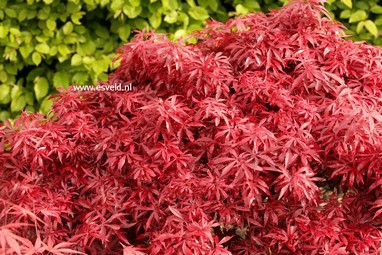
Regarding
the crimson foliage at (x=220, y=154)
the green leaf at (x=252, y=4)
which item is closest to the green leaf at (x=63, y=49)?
the green leaf at (x=252, y=4)

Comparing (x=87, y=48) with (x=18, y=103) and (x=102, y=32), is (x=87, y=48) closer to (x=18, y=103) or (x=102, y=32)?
(x=102, y=32)

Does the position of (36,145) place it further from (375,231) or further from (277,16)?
(375,231)

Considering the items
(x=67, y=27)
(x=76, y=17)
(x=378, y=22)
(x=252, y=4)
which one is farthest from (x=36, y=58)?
(x=378, y=22)

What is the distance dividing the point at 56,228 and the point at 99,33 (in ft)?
8.59

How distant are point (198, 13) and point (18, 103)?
5.41ft

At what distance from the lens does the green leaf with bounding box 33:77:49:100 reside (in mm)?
4590

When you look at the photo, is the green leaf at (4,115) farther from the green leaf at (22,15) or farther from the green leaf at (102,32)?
the green leaf at (102,32)

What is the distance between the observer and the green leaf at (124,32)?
177 inches

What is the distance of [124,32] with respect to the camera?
4512 mm

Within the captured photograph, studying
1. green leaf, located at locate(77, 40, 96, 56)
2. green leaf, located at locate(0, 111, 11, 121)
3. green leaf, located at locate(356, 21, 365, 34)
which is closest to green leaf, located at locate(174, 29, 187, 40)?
green leaf, located at locate(77, 40, 96, 56)

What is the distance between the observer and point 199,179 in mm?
2303

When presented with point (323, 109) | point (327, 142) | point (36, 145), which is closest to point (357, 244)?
point (327, 142)

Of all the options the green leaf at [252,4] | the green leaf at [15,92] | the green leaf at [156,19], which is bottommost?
the green leaf at [15,92]

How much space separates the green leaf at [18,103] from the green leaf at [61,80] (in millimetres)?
351
